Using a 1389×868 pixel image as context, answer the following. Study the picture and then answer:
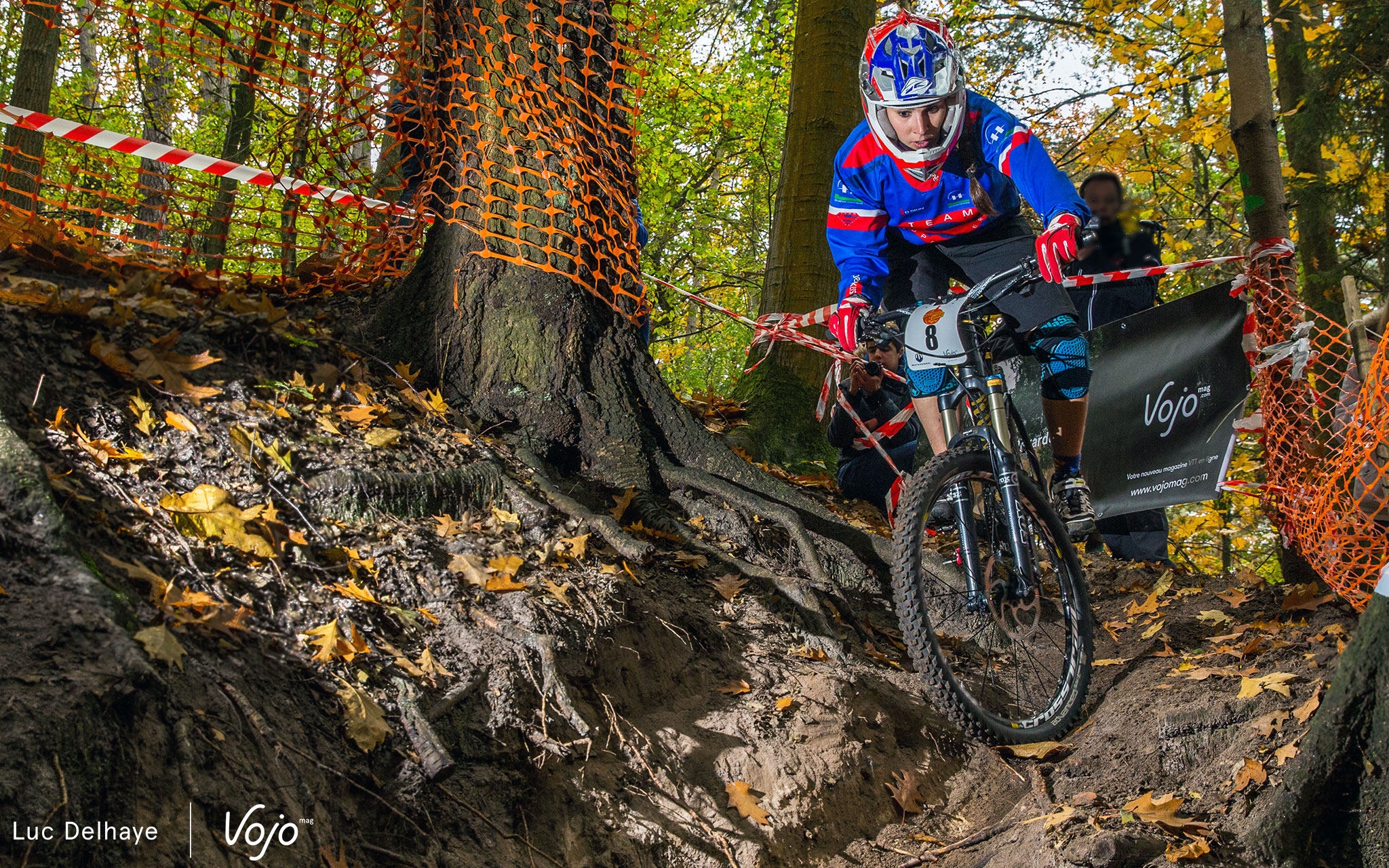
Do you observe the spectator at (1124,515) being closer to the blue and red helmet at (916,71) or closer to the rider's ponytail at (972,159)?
the rider's ponytail at (972,159)

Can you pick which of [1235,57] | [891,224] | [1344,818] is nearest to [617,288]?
[891,224]

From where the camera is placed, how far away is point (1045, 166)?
127 inches

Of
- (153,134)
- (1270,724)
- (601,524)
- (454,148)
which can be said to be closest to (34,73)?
(454,148)

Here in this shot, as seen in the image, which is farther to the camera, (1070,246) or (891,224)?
(891,224)

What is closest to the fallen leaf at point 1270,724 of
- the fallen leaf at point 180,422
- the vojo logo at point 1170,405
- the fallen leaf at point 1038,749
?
the fallen leaf at point 1038,749

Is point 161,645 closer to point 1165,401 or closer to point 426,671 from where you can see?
Result: point 426,671

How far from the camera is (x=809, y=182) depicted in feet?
20.1

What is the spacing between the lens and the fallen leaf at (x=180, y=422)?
108 inches

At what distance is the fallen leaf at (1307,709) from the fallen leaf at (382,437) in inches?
117

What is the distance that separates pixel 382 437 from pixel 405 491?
0.31 m

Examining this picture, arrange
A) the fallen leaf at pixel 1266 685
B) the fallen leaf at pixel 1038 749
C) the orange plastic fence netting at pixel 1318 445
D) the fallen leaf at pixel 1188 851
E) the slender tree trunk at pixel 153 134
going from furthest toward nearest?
the slender tree trunk at pixel 153 134 → the orange plastic fence netting at pixel 1318 445 → the fallen leaf at pixel 1038 749 → the fallen leaf at pixel 1266 685 → the fallen leaf at pixel 1188 851

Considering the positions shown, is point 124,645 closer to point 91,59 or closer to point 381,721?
point 381,721

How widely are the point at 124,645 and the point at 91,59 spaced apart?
18289 mm

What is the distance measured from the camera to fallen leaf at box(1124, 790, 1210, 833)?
2.20 meters
